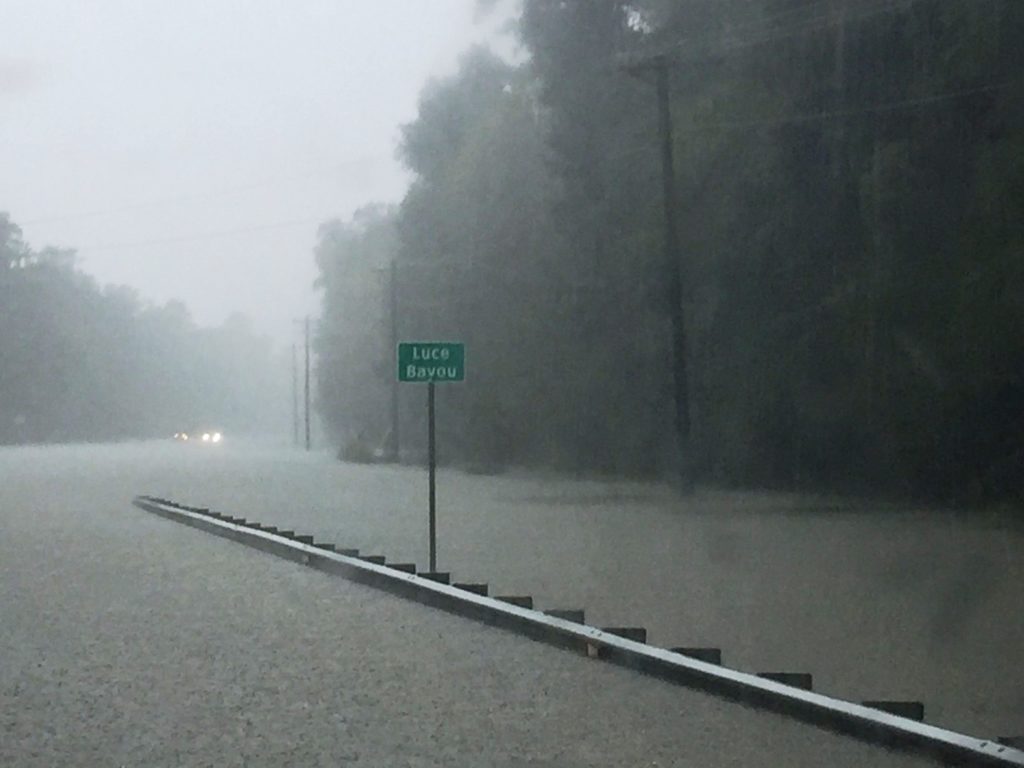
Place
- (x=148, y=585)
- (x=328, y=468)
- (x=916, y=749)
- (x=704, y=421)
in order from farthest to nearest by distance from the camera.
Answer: (x=328, y=468)
(x=704, y=421)
(x=148, y=585)
(x=916, y=749)

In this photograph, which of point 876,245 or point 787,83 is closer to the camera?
point 876,245

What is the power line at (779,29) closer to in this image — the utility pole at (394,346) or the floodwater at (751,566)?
the floodwater at (751,566)

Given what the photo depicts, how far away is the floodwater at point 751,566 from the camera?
456 inches

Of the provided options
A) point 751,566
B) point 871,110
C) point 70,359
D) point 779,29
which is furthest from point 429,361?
point 70,359

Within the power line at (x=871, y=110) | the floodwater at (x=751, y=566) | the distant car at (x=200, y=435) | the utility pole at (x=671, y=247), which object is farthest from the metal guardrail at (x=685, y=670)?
the distant car at (x=200, y=435)

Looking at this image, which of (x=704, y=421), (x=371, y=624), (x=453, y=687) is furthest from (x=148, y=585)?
(x=704, y=421)

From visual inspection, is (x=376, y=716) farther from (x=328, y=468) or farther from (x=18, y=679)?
(x=328, y=468)

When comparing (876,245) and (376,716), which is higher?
(876,245)

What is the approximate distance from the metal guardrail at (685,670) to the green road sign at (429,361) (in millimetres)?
1903

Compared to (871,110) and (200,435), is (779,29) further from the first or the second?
(200,435)

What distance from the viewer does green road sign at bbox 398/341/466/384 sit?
17156mm

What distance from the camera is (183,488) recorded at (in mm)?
41000

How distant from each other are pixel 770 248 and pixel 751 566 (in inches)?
700

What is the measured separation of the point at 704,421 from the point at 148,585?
2431 cm
